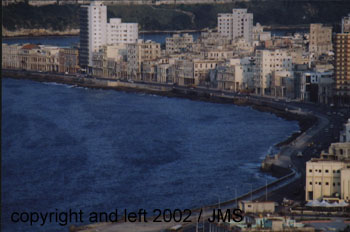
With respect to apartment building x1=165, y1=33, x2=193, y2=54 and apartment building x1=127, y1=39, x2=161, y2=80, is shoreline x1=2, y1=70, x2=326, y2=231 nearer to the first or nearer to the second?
apartment building x1=127, y1=39, x2=161, y2=80

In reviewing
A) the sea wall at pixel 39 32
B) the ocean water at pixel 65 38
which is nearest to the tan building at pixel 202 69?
the ocean water at pixel 65 38

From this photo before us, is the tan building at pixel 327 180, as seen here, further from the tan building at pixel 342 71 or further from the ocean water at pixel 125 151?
the tan building at pixel 342 71

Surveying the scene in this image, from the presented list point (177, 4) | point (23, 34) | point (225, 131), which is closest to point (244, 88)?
point (225, 131)

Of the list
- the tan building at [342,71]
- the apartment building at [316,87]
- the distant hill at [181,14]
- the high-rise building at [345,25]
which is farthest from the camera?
the distant hill at [181,14]

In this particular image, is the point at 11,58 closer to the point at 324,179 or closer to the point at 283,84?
the point at 283,84

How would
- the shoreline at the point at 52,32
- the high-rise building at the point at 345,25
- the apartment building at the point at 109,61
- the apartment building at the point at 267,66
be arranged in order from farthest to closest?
the shoreline at the point at 52,32 < the apartment building at the point at 109,61 < the high-rise building at the point at 345,25 < the apartment building at the point at 267,66

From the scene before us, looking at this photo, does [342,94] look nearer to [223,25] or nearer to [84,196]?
[84,196]
